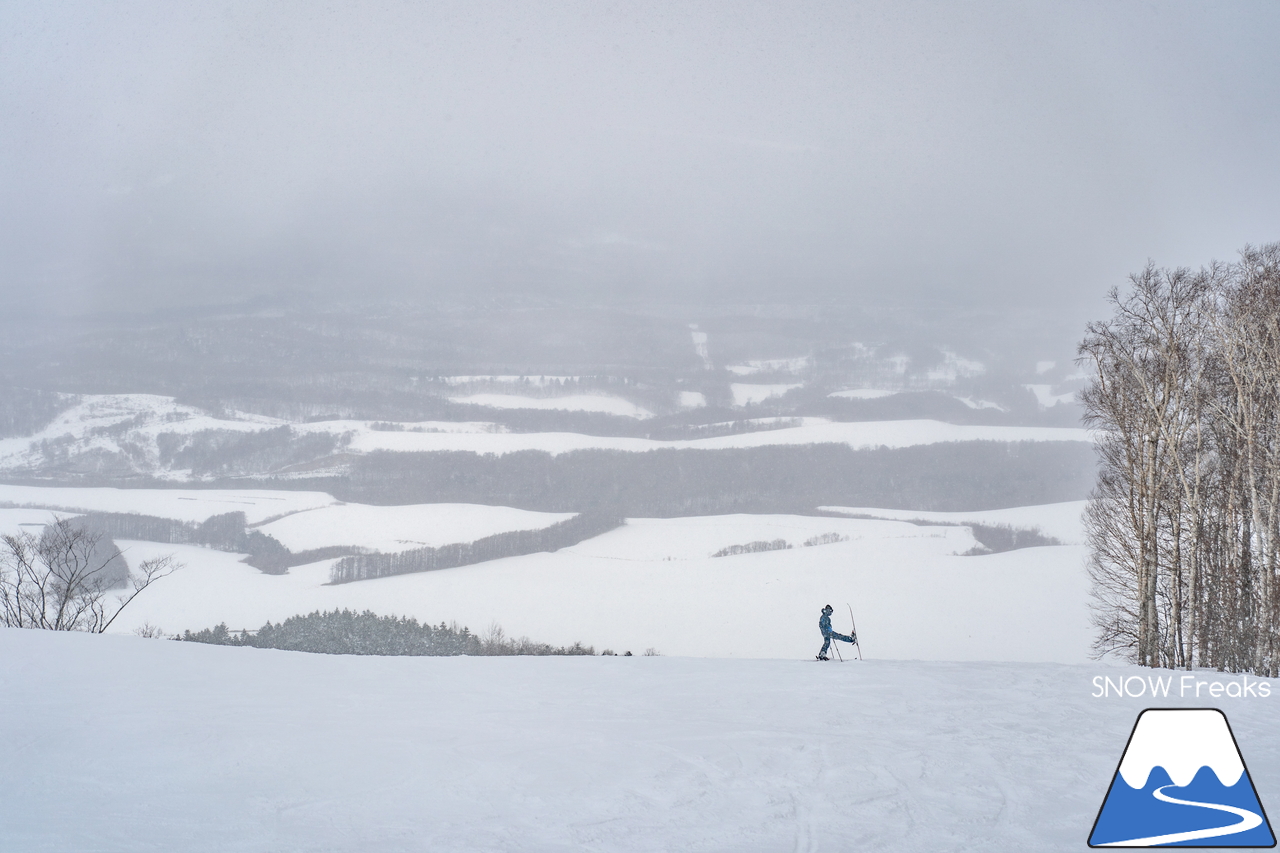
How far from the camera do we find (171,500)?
10881 centimetres

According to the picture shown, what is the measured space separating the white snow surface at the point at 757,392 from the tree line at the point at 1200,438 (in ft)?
488

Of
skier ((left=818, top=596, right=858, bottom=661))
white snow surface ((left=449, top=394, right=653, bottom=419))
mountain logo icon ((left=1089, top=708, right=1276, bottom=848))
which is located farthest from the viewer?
white snow surface ((left=449, top=394, right=653, bottom=419))

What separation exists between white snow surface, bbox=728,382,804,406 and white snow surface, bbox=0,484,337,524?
86.6 metres

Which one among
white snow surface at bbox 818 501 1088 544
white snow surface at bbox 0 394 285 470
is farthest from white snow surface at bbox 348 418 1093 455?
white snow surface at bbox 0 394 285 470

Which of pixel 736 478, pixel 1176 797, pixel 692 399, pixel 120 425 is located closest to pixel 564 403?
pixel 692 399

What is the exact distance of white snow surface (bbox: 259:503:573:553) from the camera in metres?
93.1

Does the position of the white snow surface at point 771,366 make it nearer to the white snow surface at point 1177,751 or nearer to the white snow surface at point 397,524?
the white snow surface at point 397,524

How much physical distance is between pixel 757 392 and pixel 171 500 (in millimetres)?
111601

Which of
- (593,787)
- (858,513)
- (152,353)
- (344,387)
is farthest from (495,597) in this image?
(152,353)

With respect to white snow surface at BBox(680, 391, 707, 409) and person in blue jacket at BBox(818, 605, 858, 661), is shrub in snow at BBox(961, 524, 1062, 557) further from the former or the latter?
white snow surface at BBox(680, 391, 707, 409)

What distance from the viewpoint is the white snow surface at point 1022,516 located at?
90875 mm

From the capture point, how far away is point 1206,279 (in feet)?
57.3

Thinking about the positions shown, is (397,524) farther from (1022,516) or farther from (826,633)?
(826,633)

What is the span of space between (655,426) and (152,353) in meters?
131
